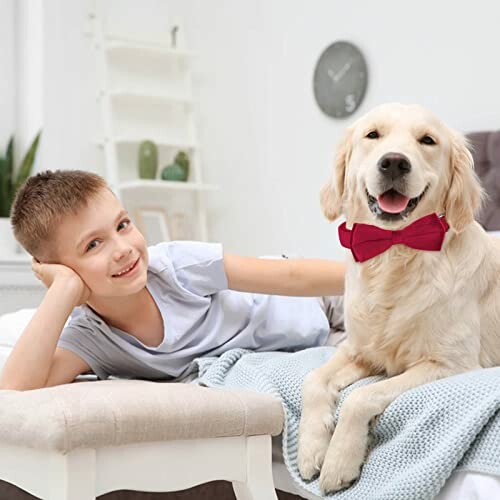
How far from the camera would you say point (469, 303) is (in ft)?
5.32

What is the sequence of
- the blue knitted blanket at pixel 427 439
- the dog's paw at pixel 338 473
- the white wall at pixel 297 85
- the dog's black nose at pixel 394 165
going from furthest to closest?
the white wall at pixel 297 85, the dog's black nose at pixel 394 165, the dog's paw at pixel 338 473, the blue knitted blanket at pixel 427 439

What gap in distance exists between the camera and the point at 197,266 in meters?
2.12

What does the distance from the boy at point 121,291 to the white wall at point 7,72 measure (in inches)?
118

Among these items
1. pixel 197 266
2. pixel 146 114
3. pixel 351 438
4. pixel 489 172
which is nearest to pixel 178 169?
pixel 146 114

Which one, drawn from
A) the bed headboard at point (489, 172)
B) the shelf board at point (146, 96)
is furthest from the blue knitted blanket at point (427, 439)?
the shelf board at point (146, 96)

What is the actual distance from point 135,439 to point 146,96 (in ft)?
12.5

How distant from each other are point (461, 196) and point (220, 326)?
31.2 inches

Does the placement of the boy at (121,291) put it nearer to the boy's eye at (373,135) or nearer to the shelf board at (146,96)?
the boy's eye at (373,135)

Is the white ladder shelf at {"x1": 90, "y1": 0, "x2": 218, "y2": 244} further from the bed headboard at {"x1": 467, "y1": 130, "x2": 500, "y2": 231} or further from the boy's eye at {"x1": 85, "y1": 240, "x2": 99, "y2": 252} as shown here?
the boy's eye at {"x1": 85, "y1": 240, "x2": 99, "y2": 252}

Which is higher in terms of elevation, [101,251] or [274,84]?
[274,84]

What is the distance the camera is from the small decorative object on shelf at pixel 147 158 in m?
4.86

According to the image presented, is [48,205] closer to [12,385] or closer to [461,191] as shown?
[12,385]

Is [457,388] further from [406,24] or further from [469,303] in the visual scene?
[406,24]

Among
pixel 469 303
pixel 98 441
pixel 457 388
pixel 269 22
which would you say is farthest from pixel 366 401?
pixel 269 22
